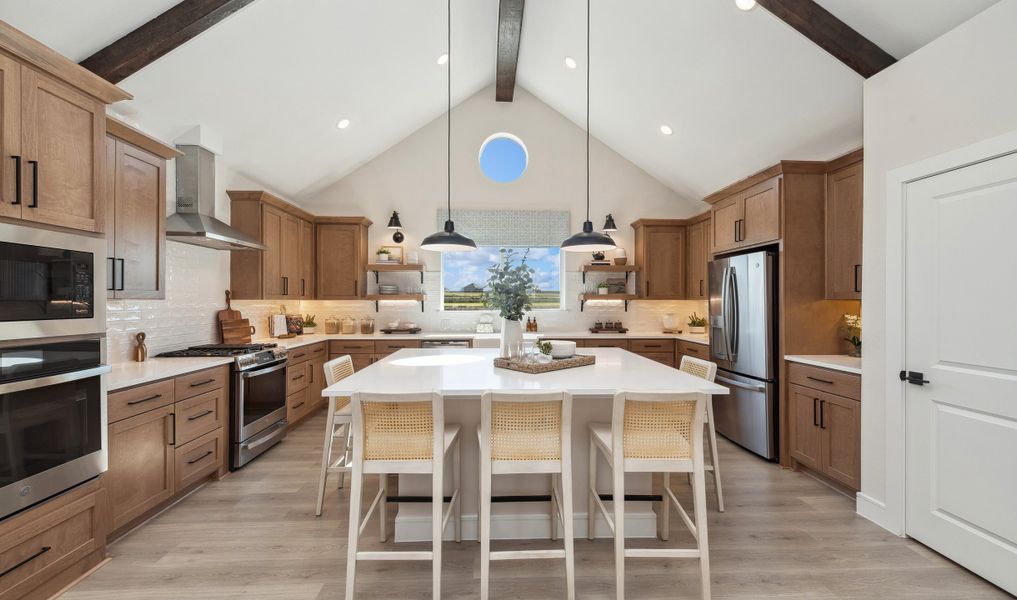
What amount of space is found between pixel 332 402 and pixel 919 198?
12.0 ft

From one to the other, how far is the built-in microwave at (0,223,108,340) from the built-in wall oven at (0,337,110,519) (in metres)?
0.08

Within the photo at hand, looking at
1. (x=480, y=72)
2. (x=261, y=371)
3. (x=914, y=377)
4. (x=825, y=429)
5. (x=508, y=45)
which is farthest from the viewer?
(x=480, y=72)

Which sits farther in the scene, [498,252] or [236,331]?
[498,252]

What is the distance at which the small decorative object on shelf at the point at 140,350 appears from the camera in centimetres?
335

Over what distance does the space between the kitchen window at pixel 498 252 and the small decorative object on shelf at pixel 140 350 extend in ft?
11.7

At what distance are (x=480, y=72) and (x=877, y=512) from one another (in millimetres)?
5908

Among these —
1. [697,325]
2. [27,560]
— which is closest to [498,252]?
[697,325]

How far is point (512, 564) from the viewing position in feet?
7.60

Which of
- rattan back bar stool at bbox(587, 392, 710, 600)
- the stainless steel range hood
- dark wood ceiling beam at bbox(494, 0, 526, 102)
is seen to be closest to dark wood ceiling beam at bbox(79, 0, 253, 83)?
the stainless steel range hood

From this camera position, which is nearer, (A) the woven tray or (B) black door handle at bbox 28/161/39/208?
(B) black door handle at bbox 28/161/39/208

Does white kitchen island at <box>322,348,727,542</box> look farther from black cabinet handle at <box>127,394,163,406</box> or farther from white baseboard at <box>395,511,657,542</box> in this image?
black cabinet handle at <box>127,394,163,406</box>

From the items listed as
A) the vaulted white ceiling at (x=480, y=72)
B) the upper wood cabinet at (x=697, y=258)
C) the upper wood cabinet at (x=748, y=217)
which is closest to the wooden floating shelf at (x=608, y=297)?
the upper wood cabinet at (x=697, y=258)

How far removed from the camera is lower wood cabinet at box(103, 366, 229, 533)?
8.21 feet

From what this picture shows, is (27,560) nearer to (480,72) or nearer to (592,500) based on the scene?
(592,500)
